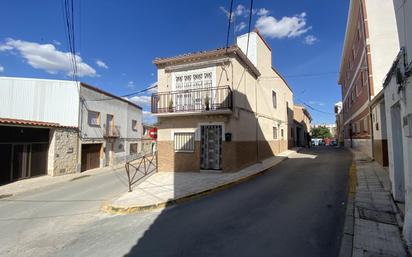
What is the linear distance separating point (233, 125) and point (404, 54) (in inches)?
311

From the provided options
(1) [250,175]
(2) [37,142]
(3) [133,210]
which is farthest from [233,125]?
(2) [37,142]

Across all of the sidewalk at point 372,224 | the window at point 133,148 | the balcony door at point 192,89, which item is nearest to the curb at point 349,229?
the sidewalk at point 372,224

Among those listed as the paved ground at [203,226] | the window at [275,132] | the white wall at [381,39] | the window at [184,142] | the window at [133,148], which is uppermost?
the white wall at [381,39]

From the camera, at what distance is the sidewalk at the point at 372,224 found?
3.62 meters

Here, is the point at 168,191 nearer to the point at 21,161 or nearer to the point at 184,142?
the point at 184,142

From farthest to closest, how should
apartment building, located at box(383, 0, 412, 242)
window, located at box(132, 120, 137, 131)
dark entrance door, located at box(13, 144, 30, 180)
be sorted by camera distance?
window, located at box(132, 120, 137, 131), dark entrance door, located at box(13, 144, 30, 180), apartment building, located at box(383, 0, 412, 242)

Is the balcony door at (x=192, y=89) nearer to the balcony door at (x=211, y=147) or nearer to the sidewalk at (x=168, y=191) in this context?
the balcony door at (x=211, y=147)

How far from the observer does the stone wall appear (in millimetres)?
15867

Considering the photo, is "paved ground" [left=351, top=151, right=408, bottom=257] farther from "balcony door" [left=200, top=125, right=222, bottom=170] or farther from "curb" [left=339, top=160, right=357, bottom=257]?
"balcony door" [left=200, top=125, right=222, bottom=170]

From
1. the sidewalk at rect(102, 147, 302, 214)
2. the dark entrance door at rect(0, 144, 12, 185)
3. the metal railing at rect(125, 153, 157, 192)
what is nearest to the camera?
the sidewalk at rect(102, 147, 302, 214)

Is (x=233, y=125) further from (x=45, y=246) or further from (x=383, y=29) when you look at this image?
(x=383, y=29)

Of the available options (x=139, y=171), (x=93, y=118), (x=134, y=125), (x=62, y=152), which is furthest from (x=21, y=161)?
(x=134, y=125)

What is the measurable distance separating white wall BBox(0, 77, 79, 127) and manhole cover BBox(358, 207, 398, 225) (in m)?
18.7

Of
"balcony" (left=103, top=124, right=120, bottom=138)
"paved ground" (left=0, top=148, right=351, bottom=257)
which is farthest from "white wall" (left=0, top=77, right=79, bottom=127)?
"paved ground" (left=0, top=148, right=351, bottom=257)
